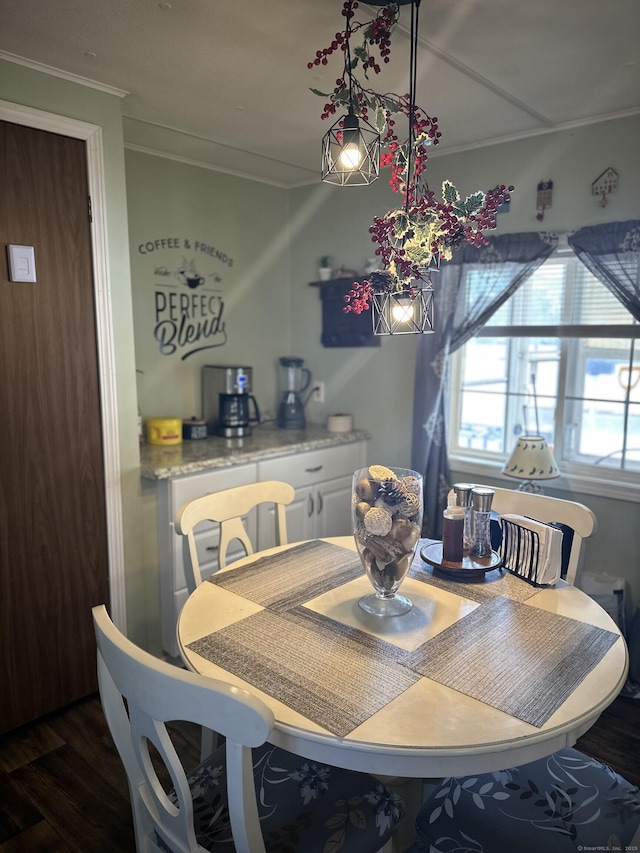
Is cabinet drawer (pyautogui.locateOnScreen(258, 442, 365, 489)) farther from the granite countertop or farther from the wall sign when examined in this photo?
the wall sign

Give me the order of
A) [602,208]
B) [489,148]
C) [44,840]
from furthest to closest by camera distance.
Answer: [489,148] < [602,208] < [44,840]

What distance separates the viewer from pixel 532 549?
1.72 m

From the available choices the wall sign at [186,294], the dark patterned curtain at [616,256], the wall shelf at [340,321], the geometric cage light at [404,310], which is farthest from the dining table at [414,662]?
the wall shelf at [340,321]

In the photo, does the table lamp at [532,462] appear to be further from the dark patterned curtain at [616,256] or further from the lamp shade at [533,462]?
the dark patterned curtain at [616,256]

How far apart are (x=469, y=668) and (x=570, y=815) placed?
381 mm

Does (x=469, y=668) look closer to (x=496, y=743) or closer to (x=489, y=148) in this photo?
(x=496, y=743)

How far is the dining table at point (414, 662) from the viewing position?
1072 mm

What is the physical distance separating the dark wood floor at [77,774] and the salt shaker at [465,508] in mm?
1019

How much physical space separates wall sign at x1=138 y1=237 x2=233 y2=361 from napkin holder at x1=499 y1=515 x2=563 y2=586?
6.94 feet

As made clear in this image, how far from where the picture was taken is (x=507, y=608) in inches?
61.7

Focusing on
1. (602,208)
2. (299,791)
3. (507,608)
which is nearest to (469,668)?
(507,608)

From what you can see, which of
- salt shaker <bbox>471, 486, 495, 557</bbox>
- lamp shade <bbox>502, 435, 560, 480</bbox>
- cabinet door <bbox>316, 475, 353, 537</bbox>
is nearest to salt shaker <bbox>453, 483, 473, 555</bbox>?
salt shaker <bbox>471, 486, 495, 557</bbox>

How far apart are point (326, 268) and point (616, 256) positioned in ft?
5.41

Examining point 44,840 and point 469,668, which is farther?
point 44,840
